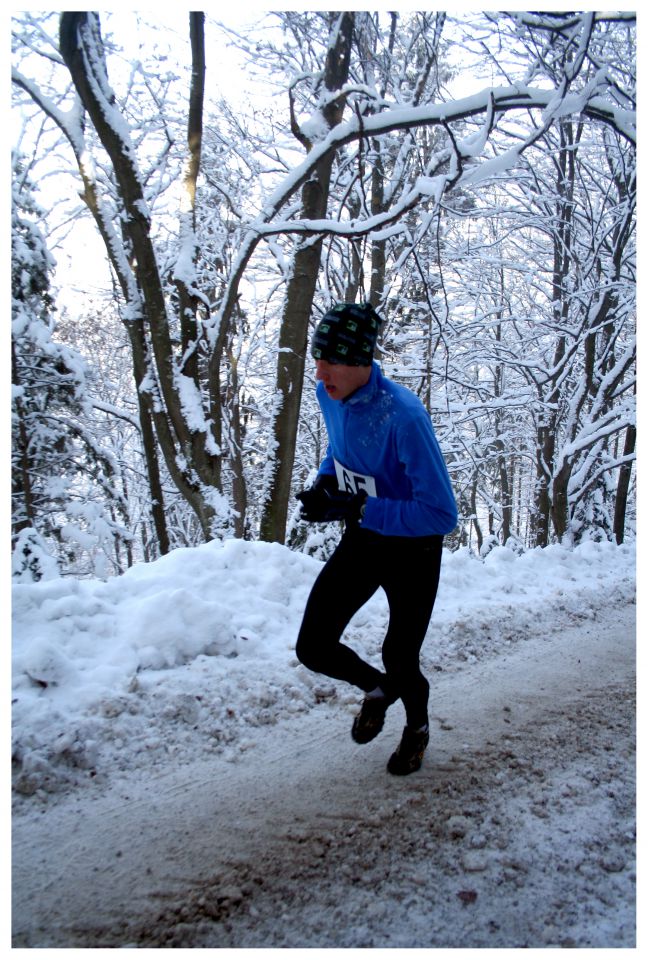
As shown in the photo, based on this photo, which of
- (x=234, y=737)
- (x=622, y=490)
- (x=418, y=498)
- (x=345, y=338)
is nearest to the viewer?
(x=418, y=498)

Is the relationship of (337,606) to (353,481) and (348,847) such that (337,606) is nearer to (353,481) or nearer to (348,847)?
(353,481)

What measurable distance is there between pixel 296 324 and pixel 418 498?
16.7ft

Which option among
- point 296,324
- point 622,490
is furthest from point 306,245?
point 622,490

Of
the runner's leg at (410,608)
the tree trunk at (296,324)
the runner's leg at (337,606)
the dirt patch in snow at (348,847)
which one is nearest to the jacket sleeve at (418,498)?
the runner's leg at (410,608)

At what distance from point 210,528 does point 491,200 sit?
342 inches

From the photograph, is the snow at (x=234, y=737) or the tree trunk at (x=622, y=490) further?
the tree trunk at (x=622, y=490)

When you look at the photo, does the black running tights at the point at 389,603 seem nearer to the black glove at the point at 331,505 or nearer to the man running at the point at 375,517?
the man running at the point at 375,517

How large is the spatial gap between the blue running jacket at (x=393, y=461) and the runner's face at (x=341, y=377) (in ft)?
0.10

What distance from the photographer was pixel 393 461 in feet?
8.26

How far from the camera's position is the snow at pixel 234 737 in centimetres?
190

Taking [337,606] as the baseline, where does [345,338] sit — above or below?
above

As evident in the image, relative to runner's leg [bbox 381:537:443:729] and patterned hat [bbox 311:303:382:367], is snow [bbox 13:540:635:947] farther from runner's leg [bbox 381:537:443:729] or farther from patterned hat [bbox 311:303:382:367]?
patterned hat [bbox 311:303:382:367]

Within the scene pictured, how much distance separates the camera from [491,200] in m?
11.2

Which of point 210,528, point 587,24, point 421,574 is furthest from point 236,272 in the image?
point 421,574
